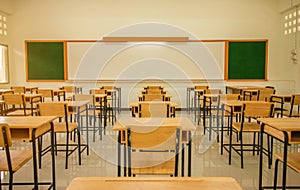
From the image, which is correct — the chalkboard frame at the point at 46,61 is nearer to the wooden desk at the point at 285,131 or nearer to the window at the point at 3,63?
the window at the point at 3,63

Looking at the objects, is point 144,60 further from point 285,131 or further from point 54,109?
point 285,131

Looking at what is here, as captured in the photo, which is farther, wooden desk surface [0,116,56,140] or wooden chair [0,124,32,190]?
wooden desk surface [0,116,56,140]

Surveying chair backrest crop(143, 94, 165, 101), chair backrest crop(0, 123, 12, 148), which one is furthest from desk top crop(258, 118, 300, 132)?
chair backrest crop(143, 94, 165, 101)

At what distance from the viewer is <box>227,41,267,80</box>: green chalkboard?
29.1 feet

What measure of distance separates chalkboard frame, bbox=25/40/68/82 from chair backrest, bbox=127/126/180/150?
7214 millimetres

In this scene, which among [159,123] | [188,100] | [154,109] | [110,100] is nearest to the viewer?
[159,123]

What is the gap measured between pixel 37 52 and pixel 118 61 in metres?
2.55

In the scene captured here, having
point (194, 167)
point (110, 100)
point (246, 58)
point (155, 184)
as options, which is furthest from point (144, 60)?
point (155, 184)

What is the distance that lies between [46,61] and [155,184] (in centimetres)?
845

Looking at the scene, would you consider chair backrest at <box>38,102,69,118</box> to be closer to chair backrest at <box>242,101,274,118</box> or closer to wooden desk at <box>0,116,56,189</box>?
wooden desk at <box>0,116,56,189</box>

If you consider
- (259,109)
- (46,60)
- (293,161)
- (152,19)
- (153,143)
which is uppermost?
(152,19)

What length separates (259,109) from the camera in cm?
367

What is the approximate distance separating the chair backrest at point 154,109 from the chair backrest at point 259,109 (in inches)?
41.0

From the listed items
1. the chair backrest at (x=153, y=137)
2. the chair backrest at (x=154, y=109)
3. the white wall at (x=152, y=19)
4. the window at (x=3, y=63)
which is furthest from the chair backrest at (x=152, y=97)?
the window at (x=3, y=63)
